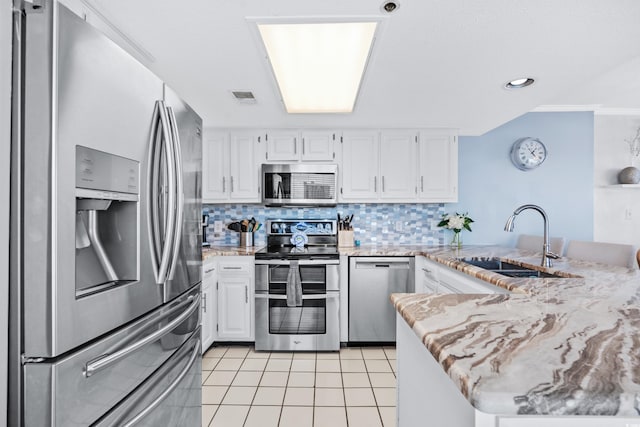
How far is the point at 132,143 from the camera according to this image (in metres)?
1.02

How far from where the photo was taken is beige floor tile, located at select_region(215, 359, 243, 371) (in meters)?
2.58

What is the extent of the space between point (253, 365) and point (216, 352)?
1.49 feet

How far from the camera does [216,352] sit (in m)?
2.89

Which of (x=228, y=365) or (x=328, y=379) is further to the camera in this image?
(x=228, y=365)

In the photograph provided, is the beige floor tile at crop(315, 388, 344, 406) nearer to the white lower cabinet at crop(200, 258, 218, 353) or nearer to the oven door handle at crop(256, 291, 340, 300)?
the oven door handle at crop(256, 291, 340, 300)

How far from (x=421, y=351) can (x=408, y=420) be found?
0.93 ft

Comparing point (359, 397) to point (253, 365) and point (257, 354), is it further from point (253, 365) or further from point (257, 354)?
point (257, 354)

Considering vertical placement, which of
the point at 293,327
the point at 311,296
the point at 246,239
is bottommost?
the point at 293,327

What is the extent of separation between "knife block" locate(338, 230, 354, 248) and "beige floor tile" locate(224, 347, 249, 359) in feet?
4.47

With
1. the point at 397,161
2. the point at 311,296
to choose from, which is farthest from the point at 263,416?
the point at 397,161

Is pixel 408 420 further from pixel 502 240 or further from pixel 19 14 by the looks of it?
pixel 502 240

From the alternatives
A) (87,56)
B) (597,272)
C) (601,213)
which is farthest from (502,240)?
(87,56)

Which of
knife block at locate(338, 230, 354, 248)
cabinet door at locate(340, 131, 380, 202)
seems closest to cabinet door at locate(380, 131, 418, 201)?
cabinet door at locate(340, 131, 380, 202)

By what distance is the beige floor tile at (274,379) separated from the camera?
2.33m
